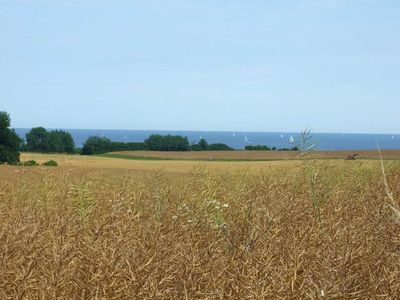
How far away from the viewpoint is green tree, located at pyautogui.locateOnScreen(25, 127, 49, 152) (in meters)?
68.3

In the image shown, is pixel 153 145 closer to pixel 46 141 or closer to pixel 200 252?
pixel 46 141

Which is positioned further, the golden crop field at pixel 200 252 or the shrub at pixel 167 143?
the shrub at pixel 167 143

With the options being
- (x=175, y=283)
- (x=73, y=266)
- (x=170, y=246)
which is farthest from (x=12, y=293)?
(x=170, y=246)

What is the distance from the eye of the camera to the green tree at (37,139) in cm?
6831

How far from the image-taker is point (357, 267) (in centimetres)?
481

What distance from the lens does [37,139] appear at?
70375 mm

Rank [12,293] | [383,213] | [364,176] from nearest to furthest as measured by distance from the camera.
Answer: [12,293] → [383,213] → [364,176]

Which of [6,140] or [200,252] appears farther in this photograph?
[6,140]

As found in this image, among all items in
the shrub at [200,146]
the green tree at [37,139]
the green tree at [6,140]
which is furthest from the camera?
the shrub at [200,146]

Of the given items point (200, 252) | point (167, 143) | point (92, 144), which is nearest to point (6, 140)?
point (92, 144)

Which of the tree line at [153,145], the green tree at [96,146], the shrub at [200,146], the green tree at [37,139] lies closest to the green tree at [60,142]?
the green tree at [37,139]

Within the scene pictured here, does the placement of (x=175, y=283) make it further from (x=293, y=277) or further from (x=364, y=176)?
(x=364, y=176)

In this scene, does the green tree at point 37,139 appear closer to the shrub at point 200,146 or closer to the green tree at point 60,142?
the green tree at point 60,142

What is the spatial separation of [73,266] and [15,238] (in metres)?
0.76
